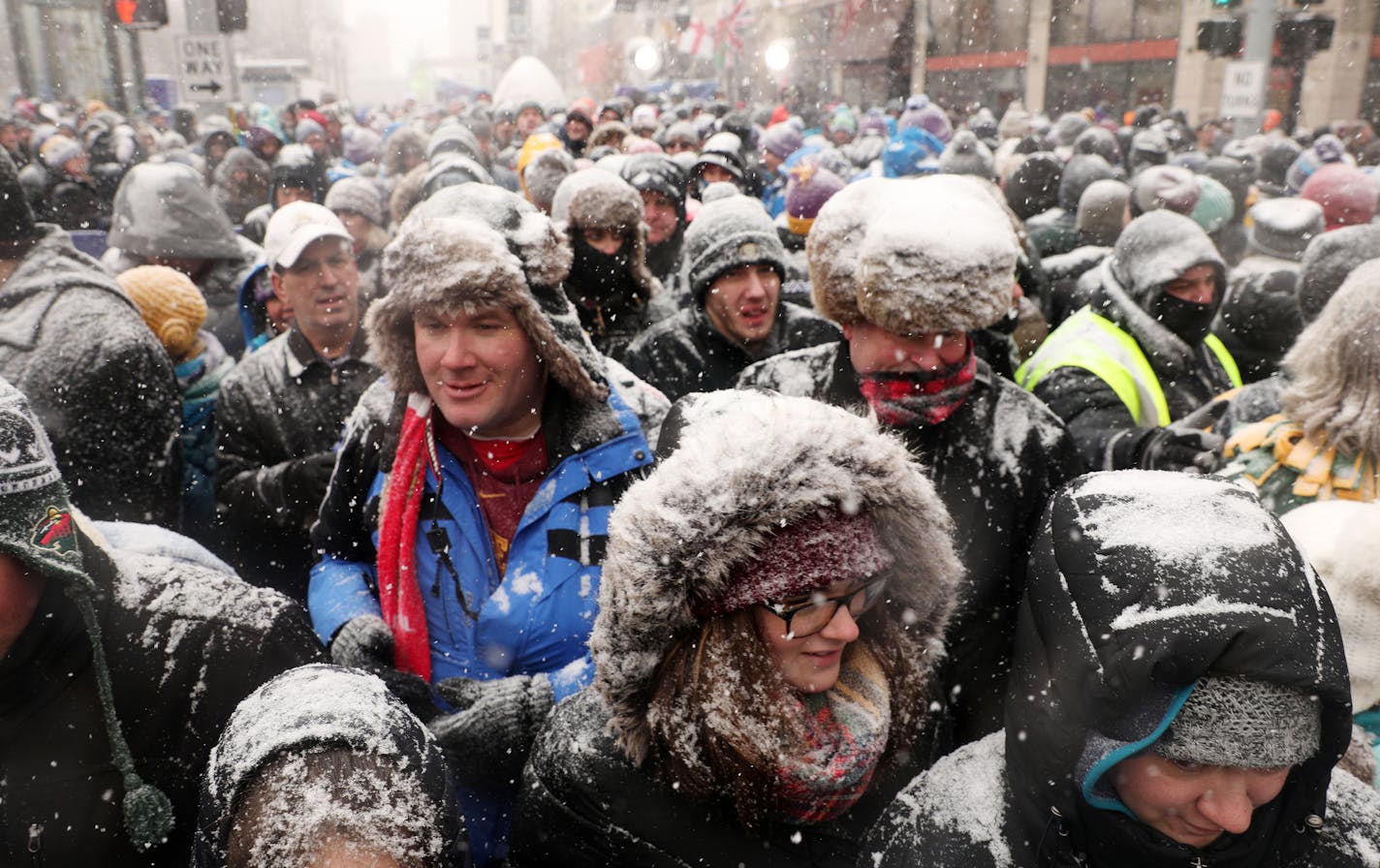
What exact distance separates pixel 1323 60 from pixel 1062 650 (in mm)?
27404

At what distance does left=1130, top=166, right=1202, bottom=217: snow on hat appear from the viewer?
218 inches

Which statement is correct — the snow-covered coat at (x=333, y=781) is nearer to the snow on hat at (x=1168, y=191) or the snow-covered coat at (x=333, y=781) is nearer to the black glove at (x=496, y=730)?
the black glove at (x=496, y=730)

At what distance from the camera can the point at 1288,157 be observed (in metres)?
10.8

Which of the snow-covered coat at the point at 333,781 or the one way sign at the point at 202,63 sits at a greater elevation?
the one way sign at the point at 202,63

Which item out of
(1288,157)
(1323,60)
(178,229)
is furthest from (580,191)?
(1323,60)

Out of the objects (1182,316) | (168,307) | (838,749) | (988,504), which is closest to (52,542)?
(838,749)

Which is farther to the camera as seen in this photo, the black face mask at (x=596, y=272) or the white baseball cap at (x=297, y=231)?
the black face mask at (x=596, y=272)

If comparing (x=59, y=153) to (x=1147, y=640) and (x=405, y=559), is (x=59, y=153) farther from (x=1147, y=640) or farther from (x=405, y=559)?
(x=1147, y=640)

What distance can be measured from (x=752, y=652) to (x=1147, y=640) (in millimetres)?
621

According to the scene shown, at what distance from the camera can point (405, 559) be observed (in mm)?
2314

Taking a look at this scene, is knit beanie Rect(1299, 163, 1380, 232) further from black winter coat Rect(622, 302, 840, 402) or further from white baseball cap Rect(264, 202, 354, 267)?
white baseball cap Rect(264, 202, 354, 267)

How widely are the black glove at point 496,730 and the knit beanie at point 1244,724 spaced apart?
1230mm

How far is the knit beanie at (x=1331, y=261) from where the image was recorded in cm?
327

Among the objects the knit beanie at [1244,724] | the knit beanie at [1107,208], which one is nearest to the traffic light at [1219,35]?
the knit beanie at [1107,208]
